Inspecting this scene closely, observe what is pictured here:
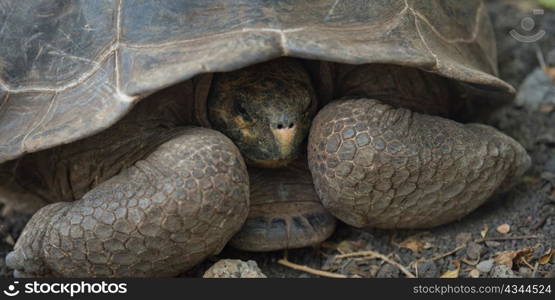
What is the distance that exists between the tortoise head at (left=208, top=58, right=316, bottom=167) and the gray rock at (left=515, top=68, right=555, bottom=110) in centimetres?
144

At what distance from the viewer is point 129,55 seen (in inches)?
103

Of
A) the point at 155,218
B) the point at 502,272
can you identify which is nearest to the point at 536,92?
the point at 502,272

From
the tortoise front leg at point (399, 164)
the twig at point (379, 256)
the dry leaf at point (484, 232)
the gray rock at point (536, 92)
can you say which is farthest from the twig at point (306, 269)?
the gray rock at point (536, 92)

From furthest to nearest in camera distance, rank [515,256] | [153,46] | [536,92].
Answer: [536,92]
[515,256]
[153,46]

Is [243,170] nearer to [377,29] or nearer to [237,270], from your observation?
[237,270]

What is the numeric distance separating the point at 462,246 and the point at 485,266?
166 millimetres

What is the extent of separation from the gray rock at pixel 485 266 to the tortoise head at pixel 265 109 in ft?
2.72

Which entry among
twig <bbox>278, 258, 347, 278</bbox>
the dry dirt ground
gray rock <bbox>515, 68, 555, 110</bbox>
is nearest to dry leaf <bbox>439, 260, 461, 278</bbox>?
the dry dirt ground

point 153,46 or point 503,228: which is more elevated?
point 153,46

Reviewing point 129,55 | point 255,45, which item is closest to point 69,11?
point 129,55

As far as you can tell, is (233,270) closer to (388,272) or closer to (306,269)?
(306,269)

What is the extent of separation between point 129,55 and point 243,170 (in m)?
0.59

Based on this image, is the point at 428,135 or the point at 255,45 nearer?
the point at 255,45

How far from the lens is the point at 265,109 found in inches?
109
